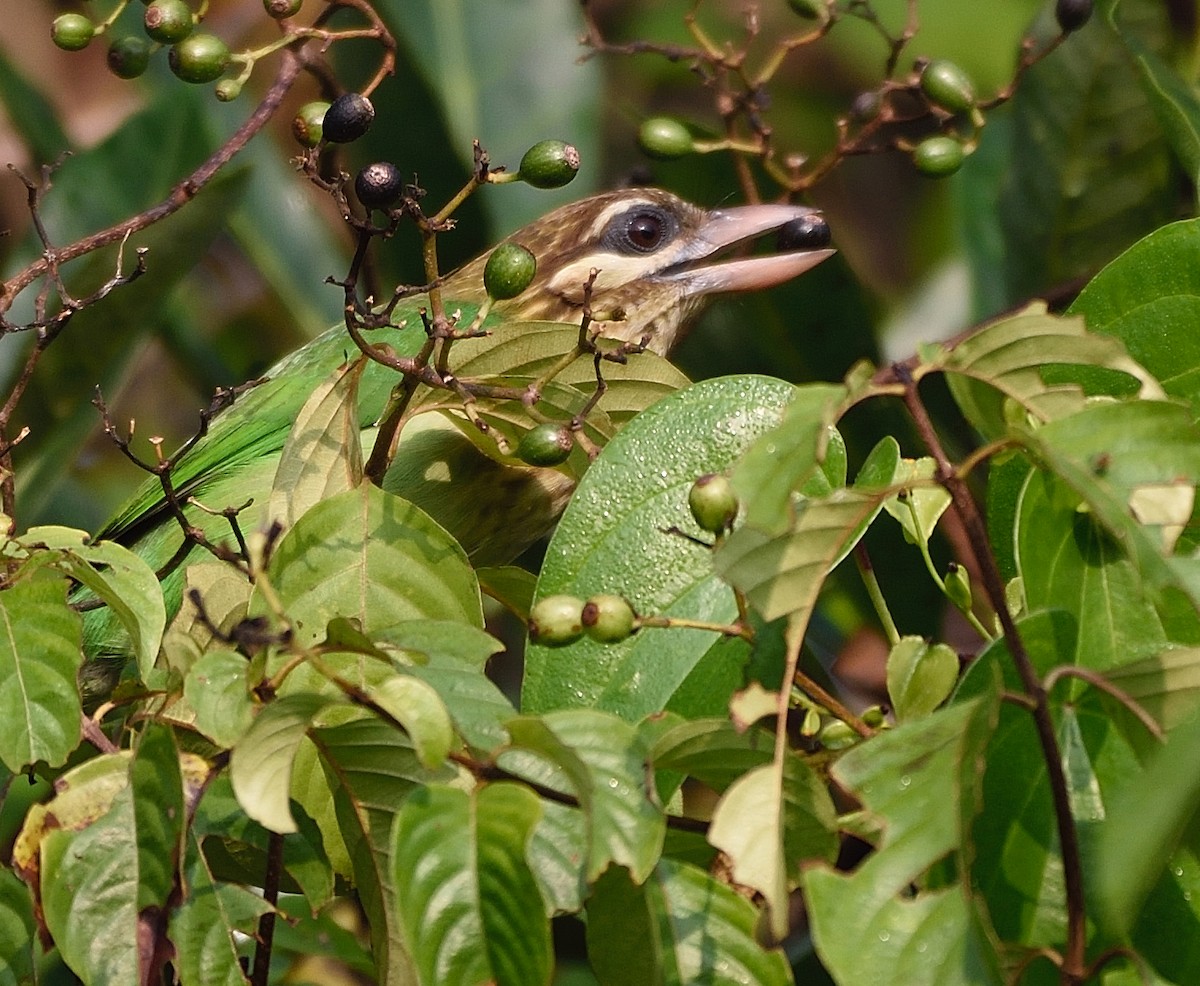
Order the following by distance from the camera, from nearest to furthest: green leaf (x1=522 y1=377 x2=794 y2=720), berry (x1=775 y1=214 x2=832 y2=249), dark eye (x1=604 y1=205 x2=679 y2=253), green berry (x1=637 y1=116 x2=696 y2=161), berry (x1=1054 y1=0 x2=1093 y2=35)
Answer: green leaf (x1=522 y1=377 x2=794 y2=720) < green berry (x1=637 y1=116 x2=696 y2=161) < berry (x1=1054 y1=0 x2=1093 y2=35) < berry (x1=775 y1=214 x2=832 y2=249) < dark eye (x1=604 y1=205 x2=679 y2=253)

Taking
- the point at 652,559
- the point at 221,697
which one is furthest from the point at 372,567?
the point at 221,697

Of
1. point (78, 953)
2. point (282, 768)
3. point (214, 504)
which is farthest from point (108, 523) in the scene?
point (282, 768)

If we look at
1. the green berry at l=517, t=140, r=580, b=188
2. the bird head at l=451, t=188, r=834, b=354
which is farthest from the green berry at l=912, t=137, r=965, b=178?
the green berry at l=517, t=140, r=580, b=188

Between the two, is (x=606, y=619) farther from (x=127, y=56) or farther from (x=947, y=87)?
(x=127, y=56)

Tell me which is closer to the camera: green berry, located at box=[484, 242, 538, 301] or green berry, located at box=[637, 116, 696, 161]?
green berry, located at box=[484, 242, 538, 301]

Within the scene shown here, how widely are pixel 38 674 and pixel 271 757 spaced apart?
379mm

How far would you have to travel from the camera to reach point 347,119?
74.7 inches

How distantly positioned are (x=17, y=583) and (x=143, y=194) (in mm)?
2688

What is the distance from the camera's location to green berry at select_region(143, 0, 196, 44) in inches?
94.4

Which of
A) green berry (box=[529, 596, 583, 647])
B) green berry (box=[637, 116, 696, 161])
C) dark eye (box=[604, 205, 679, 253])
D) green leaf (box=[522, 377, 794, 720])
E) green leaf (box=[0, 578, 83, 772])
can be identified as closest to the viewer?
green berry (box=[529, 596, 583, 647])

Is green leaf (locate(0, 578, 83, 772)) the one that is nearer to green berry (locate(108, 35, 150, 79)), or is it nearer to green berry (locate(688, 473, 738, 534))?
green berry (locate(688, 473, 738, 534))

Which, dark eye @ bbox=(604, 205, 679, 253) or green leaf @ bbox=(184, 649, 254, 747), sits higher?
green leaf @ bbox=(184, 649, 254, 747)

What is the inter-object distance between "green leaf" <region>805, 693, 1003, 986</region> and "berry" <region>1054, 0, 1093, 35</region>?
6.29 feet

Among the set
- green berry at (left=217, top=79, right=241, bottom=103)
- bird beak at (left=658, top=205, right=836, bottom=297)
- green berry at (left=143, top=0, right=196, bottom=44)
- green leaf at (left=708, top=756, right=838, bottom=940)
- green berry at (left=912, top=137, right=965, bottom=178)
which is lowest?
bird beak at (left=658, top=205, right=836, bottom=297)
